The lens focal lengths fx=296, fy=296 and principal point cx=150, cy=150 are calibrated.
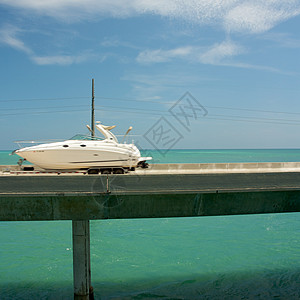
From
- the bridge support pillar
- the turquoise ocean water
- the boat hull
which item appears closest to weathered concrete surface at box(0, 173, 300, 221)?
the bridge support pillar

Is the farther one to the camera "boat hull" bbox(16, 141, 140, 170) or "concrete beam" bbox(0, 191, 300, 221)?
"boat hull" bbox(16, 141, 140, 170)

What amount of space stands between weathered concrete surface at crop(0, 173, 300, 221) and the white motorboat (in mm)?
6783

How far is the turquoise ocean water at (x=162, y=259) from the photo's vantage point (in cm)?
1259

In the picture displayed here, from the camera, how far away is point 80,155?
614 inches

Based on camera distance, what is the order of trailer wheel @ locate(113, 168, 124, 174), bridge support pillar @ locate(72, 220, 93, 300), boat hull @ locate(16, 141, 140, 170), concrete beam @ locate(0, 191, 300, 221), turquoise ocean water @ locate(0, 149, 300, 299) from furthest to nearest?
trailer wheel @ locate(113, 168, 124, 174)
boat hull @ locate(16, 141, 140, 170)
turquoise ocean water @ locate(0, 149, 300, 299)
bridge support pillar @ locate(72, 220, 93, 300)
concrete beam @ locate(0, 191, 300, 221)

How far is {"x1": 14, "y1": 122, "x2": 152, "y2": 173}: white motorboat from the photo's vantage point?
15.5 m

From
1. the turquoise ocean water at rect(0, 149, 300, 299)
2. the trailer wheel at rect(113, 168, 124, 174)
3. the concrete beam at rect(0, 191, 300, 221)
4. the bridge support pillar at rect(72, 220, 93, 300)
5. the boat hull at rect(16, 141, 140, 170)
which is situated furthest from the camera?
the trailer wheel at rect(113, 168, 124, 174)

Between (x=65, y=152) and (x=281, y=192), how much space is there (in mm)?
10618

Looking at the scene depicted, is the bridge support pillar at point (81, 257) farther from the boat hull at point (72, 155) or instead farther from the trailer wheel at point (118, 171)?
the trailer wheel at point (118, 171)

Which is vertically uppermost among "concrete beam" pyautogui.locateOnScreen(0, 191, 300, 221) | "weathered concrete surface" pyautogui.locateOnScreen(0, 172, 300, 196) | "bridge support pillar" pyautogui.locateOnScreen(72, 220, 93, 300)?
"weathered concrete surface" pyautogui.locateOnScreen(0, 172, 300, 196)

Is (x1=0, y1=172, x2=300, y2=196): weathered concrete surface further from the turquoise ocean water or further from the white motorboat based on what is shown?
the white motorboat

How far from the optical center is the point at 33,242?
2009 centimetres

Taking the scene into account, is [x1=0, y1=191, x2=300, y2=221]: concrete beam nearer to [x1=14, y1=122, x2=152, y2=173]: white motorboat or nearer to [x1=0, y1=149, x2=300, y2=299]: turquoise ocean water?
[x1=0, y1=149, x2=300, y2=299]: turquoise ocean water

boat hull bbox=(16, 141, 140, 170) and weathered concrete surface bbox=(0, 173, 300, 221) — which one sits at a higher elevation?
boat hull bbox=(16, 141, 140, 170)
